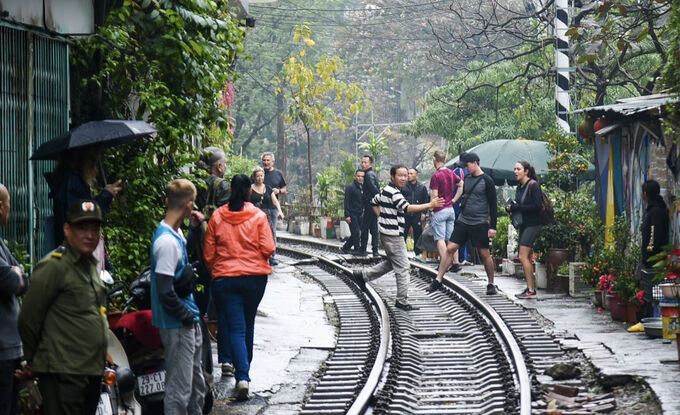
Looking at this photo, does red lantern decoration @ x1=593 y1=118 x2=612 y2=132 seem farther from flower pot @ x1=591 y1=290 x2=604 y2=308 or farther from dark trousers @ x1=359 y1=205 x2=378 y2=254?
dark trousers @ x1=359 y1=205 x2=378 y2=254

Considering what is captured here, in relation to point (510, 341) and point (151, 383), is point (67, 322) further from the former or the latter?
point (510, 341)

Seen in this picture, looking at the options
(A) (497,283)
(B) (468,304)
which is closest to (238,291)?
(B) (468,304)

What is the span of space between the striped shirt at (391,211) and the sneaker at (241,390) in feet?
18.0

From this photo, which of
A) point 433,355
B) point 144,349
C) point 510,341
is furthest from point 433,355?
point 144,349

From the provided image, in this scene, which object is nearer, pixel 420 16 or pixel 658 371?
pixel 658 371

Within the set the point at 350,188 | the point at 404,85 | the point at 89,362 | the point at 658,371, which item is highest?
the point at 404,85

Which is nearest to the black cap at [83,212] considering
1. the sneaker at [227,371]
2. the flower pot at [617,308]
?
the sneaker at [227,371]

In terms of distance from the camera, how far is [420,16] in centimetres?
5569

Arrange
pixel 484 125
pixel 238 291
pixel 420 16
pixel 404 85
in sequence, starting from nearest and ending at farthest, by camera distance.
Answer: pixel 238 291
pixel 484 125
pixel 420 16
pixel 404 85

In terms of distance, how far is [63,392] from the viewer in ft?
19.8

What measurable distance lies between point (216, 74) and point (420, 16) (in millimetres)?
45516

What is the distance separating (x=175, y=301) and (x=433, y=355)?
5.25 m

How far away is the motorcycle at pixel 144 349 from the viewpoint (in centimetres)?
757

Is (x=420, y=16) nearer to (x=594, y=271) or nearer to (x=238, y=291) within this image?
(x=594, y=271)
